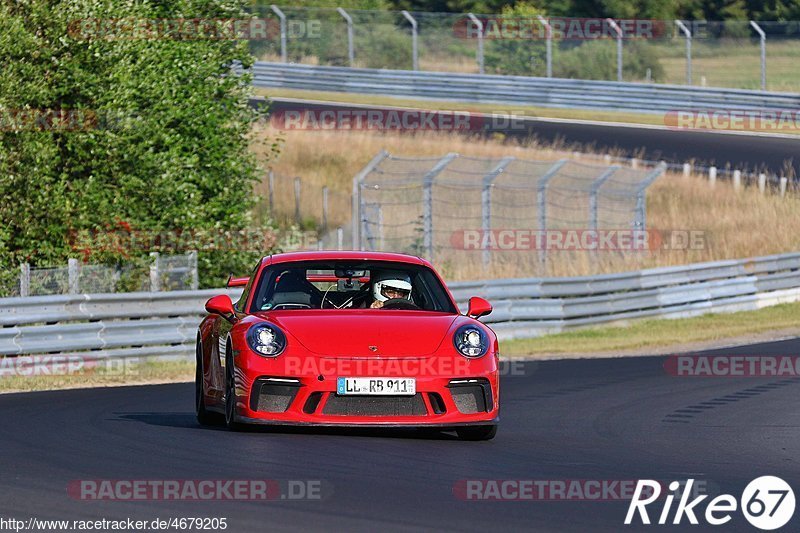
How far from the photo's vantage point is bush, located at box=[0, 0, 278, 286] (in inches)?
826

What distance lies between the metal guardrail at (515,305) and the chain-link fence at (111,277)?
0.47 m

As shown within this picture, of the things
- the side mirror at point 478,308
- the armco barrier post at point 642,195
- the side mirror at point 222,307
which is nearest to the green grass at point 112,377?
the side mirror at point 222,307

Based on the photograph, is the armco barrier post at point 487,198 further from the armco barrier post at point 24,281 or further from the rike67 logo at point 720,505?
the rike67 logo at point 720,505

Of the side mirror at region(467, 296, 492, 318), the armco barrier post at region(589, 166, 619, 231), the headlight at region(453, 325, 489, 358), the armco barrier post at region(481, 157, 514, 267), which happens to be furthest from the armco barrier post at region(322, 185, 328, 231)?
the headlight at region(453, 325, 489, 358)

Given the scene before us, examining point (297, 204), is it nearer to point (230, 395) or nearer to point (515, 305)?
point (515, 305)

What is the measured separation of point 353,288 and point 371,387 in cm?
167

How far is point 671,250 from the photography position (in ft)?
101

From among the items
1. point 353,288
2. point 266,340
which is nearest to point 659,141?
point 353,288

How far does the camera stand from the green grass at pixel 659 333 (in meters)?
22.6

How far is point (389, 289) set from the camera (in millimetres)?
11383

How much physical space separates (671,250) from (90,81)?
13548mm

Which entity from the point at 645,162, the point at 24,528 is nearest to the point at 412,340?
the point at 24,528

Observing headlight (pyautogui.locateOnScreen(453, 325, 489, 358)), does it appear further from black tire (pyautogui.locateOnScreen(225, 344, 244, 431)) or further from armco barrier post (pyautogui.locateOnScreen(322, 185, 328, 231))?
armco barrier post (pyautogui.locateOnScreen(322, 185, 328, 231))

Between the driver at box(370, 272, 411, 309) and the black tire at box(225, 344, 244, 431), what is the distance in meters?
1.15
